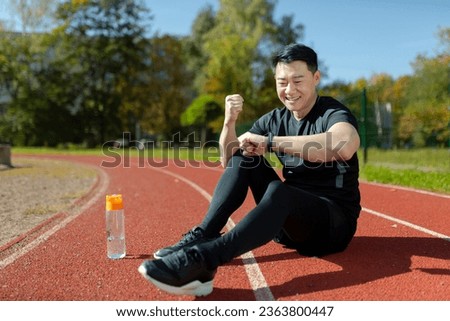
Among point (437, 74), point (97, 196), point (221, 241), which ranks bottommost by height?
point (97, 196)

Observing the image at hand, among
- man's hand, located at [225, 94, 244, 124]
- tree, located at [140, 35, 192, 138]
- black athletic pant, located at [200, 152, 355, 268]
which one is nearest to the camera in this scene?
black athletic pant, located at [200, 152, 355, 268]

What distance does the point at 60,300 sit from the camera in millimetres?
2842

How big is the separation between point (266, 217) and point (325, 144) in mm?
659

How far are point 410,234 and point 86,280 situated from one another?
2.87m

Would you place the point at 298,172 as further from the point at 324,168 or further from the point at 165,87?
the point at 165,87

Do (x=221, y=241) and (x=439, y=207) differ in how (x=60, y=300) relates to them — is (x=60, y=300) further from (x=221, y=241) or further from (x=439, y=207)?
(x=439, y=207)

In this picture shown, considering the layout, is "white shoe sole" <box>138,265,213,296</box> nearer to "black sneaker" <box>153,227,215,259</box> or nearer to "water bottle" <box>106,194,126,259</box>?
"black sneaker" <box>153,227,215,259</box>

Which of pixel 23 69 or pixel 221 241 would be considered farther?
pixel 23 69

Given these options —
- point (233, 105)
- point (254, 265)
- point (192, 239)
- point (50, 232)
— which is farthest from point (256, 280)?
point (50, 232)

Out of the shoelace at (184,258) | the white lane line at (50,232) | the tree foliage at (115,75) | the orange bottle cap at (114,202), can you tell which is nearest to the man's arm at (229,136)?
the orange bottle cap at (114,202)

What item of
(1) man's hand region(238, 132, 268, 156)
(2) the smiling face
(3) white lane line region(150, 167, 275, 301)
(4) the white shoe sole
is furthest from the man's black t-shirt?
(4) the white shoe sole

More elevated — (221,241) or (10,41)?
(10,41)

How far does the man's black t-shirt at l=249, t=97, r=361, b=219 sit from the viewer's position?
10.7 ft

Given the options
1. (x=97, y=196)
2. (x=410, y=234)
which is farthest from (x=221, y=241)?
(x=97, y=196)
